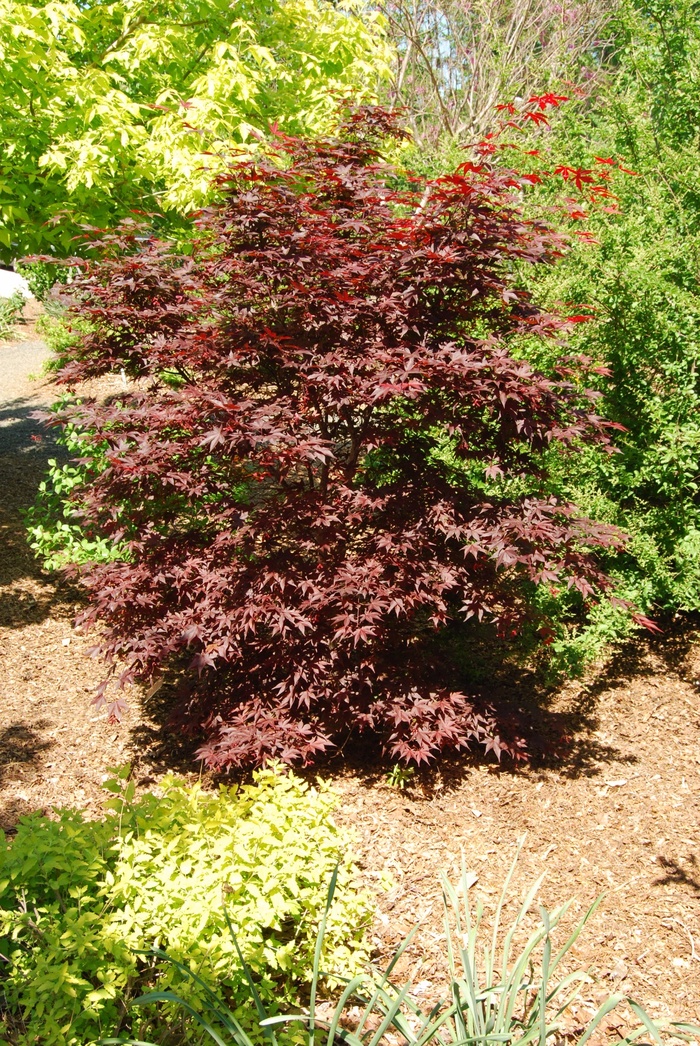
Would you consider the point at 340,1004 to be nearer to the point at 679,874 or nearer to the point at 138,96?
the point at 679,874

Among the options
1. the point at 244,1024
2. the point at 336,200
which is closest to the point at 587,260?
the point at 336,200

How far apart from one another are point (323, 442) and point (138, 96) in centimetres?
421

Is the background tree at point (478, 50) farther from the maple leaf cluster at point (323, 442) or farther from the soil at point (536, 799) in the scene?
the soil at point (536, 799)

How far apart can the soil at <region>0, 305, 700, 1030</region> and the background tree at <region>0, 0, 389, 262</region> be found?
2.97m

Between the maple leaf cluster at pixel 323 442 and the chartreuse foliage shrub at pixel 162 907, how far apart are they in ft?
2.80

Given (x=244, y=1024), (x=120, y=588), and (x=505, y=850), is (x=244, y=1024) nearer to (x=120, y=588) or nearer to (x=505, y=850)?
(x=505, y=850)

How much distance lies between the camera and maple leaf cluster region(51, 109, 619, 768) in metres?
3.57

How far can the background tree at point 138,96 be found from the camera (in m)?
4.79

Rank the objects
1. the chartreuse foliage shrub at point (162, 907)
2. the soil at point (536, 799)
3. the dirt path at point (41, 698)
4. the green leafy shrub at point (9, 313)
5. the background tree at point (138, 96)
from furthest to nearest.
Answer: the green leafy shrub at point (9, 313) < the background tree at point (138, 96) < the dirt path at point (41, 698) < the soil at point (536, 799) < the chartreuse foliage shrub at point (162, 907)

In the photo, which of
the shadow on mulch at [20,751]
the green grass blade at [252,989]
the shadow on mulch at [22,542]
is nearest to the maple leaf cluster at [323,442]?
the shadow on mulch at [20,751]

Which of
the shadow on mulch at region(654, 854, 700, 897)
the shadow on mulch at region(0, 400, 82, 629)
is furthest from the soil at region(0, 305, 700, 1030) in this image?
the shadow on mulch at region(0, 400, 82, 629)

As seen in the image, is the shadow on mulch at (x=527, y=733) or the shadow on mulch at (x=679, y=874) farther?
the shadow on mulch at (x=527, y=733)

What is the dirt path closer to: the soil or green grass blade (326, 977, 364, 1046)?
the soil

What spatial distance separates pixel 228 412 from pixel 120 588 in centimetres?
105
